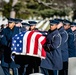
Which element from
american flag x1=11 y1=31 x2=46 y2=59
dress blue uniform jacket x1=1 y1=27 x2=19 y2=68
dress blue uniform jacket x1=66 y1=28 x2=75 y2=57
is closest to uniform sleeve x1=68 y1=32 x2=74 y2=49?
dress blue uniform jacket x1=66 y1=28 x2=75 y2=57

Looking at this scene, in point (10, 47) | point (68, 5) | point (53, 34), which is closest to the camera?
point (53, 34)

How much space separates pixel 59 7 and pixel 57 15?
1.84 meters

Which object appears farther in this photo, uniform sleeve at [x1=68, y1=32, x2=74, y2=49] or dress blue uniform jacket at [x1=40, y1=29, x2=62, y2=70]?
uniform sleeve at [x1=68, y1=32, x2=74, y2=49]

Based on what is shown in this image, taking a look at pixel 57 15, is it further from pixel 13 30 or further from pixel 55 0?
pixel 13 30

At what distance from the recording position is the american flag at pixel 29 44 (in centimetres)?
980

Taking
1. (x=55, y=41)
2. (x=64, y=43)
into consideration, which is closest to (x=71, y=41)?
(x=64, y=43)

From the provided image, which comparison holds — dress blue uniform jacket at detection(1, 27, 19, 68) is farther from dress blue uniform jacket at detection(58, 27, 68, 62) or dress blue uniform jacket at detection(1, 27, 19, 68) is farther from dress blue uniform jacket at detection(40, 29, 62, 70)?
dress blue uniform jacket at detection(40, 29, 62, 70)

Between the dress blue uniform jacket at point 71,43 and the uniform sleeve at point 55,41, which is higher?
the uniform sleeve at point 55,41

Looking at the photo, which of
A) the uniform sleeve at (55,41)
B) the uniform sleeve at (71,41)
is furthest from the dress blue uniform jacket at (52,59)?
the uniform sleeve at (71,41)

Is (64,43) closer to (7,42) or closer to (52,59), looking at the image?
(52,59)

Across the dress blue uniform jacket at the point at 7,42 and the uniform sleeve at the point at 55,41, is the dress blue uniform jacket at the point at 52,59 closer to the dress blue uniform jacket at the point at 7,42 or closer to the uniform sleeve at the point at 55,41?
the uniform sleeve at the point at 55,41

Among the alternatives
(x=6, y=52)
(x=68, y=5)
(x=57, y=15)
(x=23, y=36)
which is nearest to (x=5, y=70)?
(x=6, y=52)

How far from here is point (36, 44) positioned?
988 centimetres

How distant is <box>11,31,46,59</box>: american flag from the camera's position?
9797 millimetres
